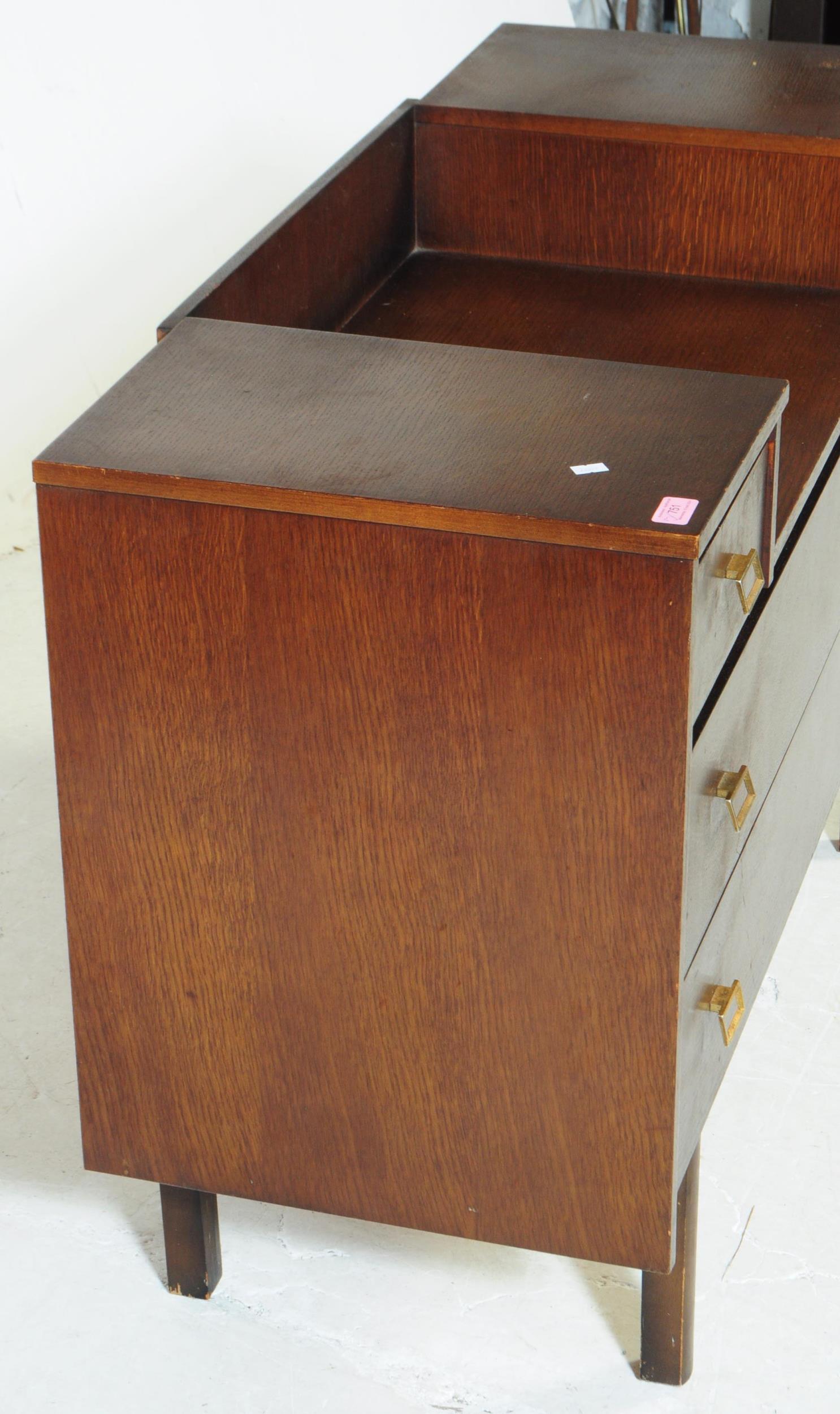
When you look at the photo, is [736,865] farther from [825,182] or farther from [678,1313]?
[825,182]

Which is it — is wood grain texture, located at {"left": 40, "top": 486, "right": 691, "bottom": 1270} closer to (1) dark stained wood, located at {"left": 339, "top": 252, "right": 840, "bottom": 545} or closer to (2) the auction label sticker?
(2) the auction label sticker

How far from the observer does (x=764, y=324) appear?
1.96 m

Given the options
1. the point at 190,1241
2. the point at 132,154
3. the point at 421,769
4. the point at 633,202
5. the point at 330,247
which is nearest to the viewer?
the point at 421,769

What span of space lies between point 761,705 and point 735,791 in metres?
0.18

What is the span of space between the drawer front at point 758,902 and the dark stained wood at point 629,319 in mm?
293

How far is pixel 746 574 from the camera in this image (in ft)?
4.32

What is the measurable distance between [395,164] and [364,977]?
1063 mm

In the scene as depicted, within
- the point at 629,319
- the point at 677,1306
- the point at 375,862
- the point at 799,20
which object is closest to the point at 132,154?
the point at 629,319


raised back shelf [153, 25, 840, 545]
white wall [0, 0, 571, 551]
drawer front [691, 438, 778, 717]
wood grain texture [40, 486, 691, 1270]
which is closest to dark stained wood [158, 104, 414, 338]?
raised back shelf [153, 25, 840, 545]

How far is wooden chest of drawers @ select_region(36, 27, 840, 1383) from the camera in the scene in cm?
124

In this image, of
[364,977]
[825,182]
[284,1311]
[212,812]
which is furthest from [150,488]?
[825,182]

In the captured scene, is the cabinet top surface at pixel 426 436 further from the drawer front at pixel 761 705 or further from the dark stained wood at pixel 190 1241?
the dark stained wood at pixel 190 1241

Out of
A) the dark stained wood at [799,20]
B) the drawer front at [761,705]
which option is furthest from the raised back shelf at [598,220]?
the dark stained wood at [799,20]

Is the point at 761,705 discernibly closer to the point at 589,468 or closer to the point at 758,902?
the point at 758,902
